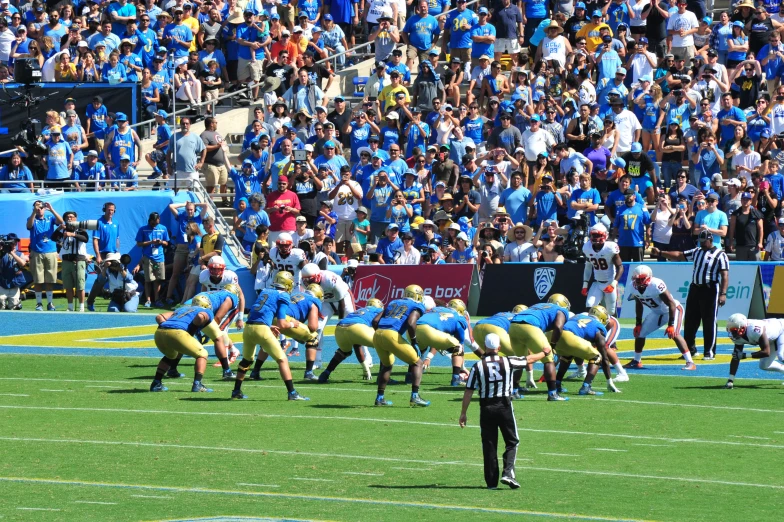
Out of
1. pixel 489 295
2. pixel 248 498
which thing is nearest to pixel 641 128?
pixel 489 295

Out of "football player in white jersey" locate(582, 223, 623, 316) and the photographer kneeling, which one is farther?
the photographer kneeling

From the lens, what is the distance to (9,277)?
24672 mm

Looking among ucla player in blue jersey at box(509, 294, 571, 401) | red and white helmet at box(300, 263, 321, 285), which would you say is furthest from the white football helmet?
red and white helmet at box(300, 263, 321, 285)

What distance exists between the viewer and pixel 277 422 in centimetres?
1461

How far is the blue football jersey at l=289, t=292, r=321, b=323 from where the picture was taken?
17.3 metres

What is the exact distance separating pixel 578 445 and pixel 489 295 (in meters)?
10.3

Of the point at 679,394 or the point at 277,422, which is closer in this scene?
the point at 277,422

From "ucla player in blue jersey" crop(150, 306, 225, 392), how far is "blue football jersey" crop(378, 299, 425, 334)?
2114 millimetres

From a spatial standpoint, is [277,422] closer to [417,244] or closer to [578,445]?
[578,445]

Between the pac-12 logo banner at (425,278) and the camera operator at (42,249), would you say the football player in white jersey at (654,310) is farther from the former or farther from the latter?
the camera operator at (42,249)

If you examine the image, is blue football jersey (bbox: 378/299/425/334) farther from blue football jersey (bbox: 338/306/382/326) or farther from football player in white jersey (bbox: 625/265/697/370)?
football player in white jersey (bbox: 625/265/697/370)

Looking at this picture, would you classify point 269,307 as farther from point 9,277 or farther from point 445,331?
point 9,277

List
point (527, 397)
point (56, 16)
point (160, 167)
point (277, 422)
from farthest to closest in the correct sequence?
point (56, 16) → point (160, 167) → point (527, 397) → point (277, 422)

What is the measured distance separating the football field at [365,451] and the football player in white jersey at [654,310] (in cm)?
36
